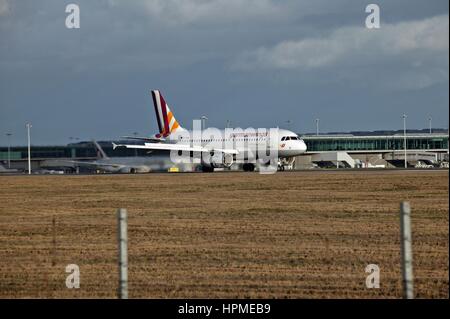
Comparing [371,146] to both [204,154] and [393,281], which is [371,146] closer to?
[204,154]

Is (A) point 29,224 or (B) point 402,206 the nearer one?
(B) point 402,206

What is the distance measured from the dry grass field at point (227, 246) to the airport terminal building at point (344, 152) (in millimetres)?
86768

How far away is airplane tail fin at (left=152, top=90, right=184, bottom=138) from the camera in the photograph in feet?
321

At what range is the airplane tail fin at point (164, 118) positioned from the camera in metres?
97.9

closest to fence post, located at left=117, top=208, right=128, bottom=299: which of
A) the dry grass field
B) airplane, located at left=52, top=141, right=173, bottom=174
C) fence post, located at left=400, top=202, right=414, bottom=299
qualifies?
the dry grass field

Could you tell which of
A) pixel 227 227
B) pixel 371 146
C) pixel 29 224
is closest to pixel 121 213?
pixel 227 227

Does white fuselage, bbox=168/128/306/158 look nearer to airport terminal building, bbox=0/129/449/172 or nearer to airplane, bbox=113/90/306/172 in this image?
airplane, bbox=113/90/306/172

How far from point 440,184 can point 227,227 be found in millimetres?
25752

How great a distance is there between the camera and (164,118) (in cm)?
9962

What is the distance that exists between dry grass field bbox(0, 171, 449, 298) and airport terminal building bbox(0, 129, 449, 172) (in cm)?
8677

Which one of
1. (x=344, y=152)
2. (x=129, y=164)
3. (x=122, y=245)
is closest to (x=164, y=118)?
(x=129, y=164)

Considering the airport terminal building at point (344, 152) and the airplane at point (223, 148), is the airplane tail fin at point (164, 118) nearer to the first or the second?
the airplane at point (223, 148)

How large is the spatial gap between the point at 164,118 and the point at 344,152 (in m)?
41.5
